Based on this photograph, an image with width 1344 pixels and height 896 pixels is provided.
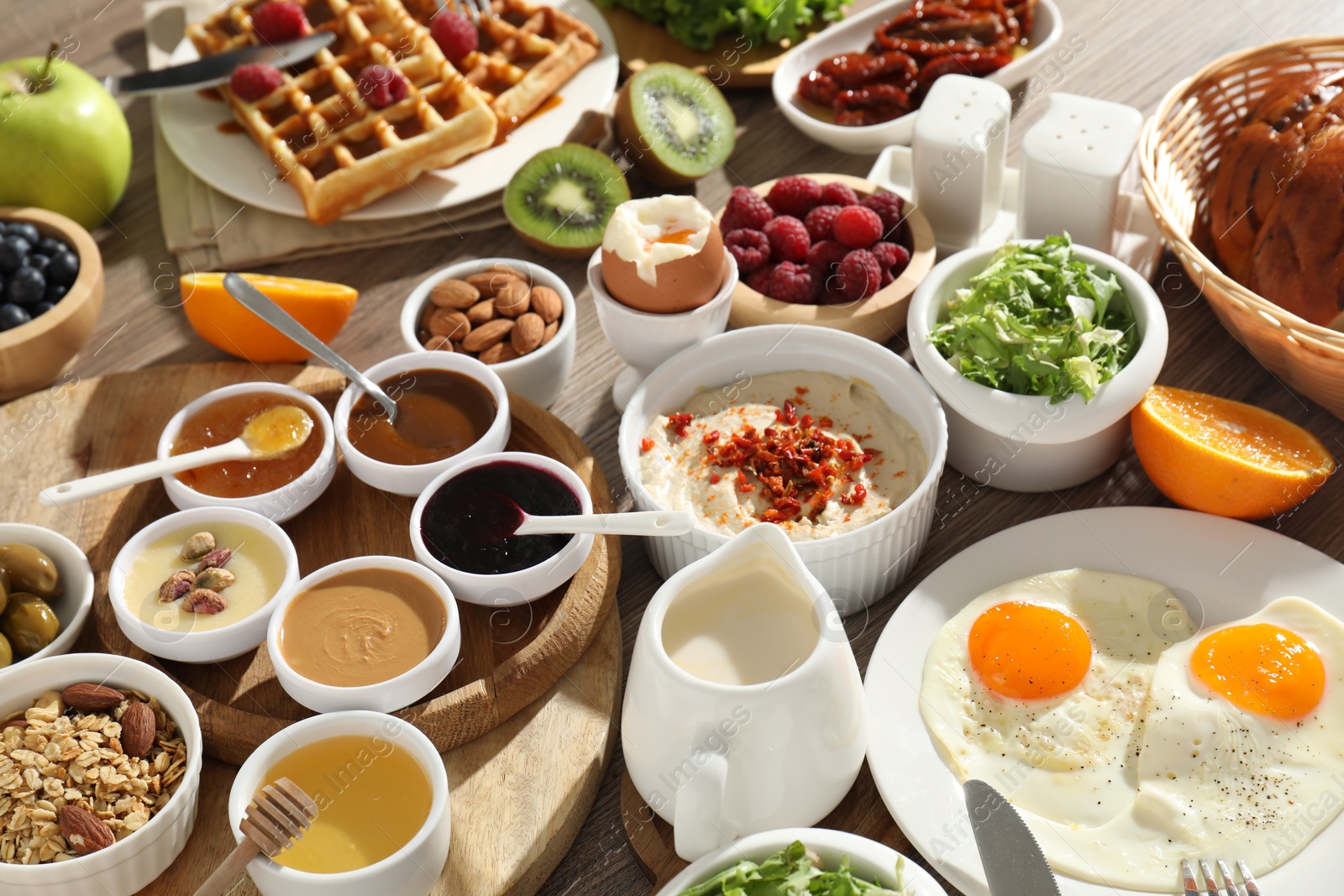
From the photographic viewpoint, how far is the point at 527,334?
2154 millimetres

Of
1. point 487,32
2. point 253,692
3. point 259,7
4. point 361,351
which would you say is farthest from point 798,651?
point 259,7

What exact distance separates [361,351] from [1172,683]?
5.58 feet

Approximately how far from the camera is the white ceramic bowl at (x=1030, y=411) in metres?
1.84

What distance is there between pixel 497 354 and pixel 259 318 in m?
0.46

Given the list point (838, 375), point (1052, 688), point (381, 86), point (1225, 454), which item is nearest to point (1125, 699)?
point (1052, 688)

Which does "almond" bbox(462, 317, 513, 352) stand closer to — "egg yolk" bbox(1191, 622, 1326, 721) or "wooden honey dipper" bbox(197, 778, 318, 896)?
"wooden honey dipper" bbox(197, 778, 318, 896)

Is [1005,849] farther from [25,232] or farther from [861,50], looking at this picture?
[25,232]

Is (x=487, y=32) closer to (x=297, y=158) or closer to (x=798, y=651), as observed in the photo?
(x=297, y=158)

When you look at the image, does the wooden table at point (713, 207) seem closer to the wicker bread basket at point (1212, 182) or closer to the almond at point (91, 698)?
the wicker bread basket at point (1212, 182)

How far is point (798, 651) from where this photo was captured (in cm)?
153

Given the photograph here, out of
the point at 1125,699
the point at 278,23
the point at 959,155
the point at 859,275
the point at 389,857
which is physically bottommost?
the point at 1125,699

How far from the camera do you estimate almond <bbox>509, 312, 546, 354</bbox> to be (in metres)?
2.15

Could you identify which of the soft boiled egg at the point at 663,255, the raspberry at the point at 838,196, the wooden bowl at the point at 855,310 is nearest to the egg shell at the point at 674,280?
the soft boiled egg at the point at 663,255

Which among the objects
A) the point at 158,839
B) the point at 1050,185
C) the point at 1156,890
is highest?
the point at 1050,185
